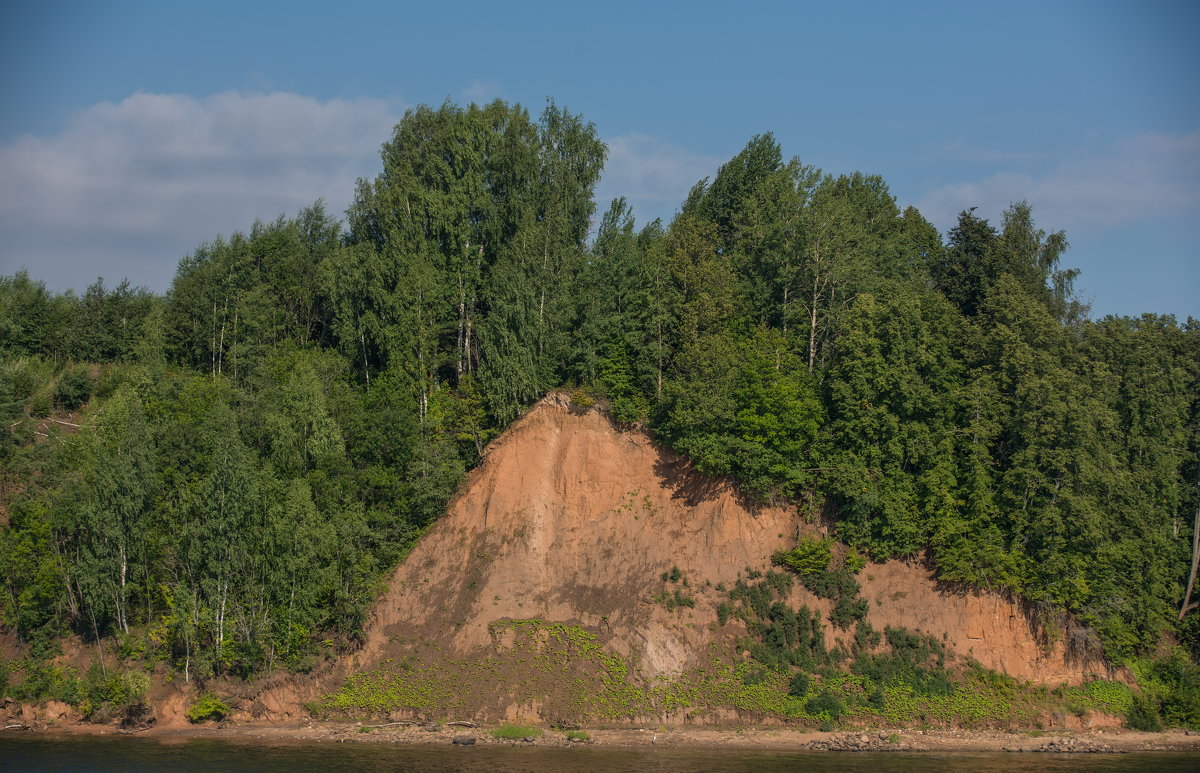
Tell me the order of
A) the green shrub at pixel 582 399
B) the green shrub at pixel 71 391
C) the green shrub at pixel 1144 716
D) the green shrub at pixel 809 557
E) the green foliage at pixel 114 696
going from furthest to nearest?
the green shrub at pixel 71 391, the green shrub at pixel 582 399, the green shrub at pixel 809 557, the green shrub at pixel 1144 716, the green foliage at pixel 114 696

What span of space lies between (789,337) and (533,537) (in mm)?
17756

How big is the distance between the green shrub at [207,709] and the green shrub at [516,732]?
1247 cm

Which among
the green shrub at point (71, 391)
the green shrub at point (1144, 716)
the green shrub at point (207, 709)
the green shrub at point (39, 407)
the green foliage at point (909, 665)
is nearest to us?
the green shrub at point (207, 709)

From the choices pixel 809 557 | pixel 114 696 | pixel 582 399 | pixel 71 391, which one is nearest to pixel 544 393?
pixel 582 399

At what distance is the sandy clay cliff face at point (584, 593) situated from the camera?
4516 cm

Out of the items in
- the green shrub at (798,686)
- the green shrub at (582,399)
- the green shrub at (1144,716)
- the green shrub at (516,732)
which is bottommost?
the green shrub at (516,732)

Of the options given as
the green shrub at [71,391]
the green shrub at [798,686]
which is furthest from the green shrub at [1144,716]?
the green shrub at [71,391]

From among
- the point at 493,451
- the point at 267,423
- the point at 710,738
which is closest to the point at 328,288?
the point at 267,423

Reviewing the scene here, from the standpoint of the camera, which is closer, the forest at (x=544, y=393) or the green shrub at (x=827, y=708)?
the green shrub at (x=827, y=708)

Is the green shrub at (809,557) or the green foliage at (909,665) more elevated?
the green shrub at (809,557)

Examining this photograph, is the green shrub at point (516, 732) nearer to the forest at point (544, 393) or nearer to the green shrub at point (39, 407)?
the forest at point (544, 393)

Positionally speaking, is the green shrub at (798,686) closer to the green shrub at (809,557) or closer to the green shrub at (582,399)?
the green shrub at (809,557)

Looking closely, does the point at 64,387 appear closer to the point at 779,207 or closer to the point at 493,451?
the point at 493,451

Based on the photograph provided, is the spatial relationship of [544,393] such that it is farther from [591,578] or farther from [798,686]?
[798,686]
